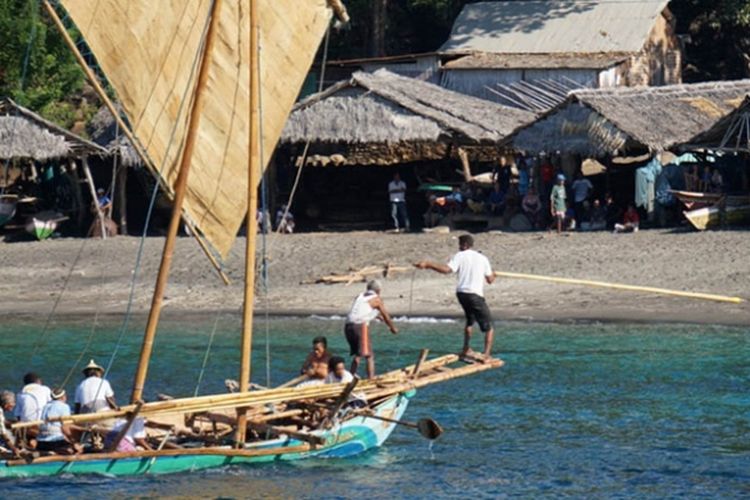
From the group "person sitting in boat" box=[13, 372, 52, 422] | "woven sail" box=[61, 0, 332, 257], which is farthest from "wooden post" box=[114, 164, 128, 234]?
"woven sail" box=[61, 0, 332, 257]

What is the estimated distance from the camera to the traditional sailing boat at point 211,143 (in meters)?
17.3

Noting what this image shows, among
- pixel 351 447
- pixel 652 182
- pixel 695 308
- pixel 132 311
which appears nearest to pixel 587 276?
pixel 695 308

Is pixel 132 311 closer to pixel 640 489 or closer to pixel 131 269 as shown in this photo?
pixel 131 269

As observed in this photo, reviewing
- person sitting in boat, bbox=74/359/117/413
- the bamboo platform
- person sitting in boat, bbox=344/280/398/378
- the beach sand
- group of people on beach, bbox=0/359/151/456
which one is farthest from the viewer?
the beach sand

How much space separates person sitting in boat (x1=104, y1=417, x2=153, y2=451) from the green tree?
79.7 ft

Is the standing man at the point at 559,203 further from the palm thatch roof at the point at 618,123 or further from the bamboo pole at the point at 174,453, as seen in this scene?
the bamboo pole at the point at 174,453

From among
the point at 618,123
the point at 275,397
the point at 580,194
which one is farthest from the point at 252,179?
the point at 580,194

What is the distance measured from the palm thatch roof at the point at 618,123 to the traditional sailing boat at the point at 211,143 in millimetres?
17610

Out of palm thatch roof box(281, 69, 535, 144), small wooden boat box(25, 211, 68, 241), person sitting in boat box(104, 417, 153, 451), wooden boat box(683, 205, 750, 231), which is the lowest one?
person sitting in boat box(104, 417, 153, 451)

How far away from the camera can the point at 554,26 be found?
48312mm

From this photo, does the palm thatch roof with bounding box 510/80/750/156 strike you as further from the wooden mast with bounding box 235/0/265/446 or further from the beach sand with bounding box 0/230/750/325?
the wooden mast with bounding box 235/0/265/446

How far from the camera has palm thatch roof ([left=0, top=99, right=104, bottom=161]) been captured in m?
38.4

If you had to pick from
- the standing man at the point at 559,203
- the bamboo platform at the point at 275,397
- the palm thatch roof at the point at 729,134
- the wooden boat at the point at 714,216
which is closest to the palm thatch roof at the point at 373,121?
the standing man at the point at 559,203

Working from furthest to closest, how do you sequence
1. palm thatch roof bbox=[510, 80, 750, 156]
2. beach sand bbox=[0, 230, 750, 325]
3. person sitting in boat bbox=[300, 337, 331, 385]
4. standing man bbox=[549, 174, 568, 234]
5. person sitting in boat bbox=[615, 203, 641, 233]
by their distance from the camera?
palm thatch roof bbox=[510, 80, 750, 156]
standing man bbox=[549, 174, 568, 234]
person sitting in boat bbox=[615, 203, 641, 233]
beach sand bbox=[0, 230, 750, 325]
person sitting in boat bbox=[300, 337, 331, 385]
